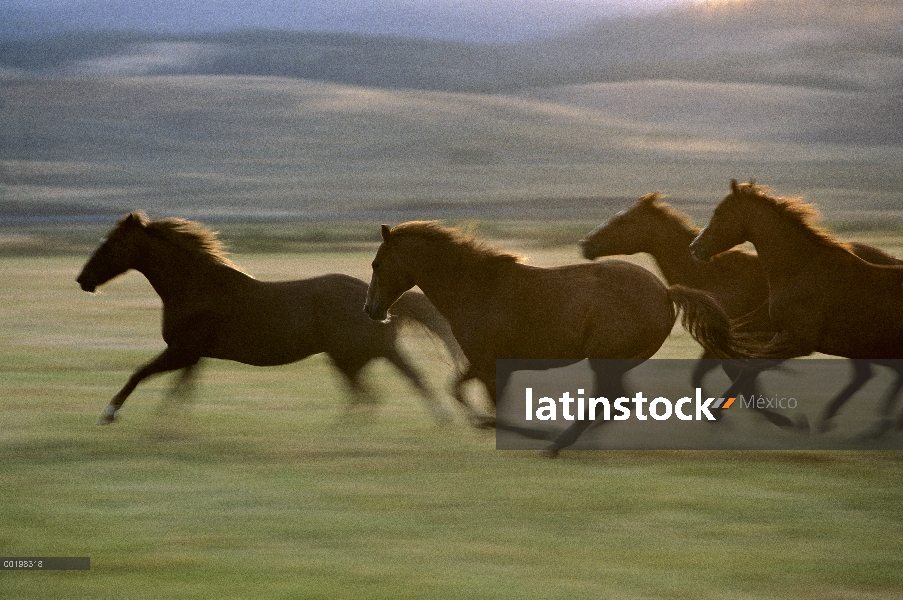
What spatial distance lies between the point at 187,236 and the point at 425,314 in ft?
4.91

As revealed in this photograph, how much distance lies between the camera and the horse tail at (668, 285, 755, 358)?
6.42 meters

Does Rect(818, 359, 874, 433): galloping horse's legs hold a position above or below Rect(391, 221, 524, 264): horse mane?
below

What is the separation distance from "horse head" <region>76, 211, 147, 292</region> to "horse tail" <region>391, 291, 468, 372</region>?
63.2 inches

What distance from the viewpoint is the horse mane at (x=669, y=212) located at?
7.57 m

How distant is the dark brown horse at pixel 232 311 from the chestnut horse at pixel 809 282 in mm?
1829

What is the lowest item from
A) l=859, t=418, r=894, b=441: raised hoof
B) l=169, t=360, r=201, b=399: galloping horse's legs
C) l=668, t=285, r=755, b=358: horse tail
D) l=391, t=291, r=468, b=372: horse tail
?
l=859, t=418, r=894, b=441: raised hoof

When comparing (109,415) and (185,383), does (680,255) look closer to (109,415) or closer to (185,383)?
(185,383)

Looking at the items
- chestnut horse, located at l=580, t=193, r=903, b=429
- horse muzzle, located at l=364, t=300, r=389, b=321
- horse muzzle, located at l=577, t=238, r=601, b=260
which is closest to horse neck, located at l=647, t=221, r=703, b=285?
chestnut horse, located at l=580, t=193, r=903, b=429

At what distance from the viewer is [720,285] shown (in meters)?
7.44

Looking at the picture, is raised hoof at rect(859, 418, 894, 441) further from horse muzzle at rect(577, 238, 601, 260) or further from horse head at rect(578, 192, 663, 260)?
horse muzzle at rect(577, 238, 601, 260)

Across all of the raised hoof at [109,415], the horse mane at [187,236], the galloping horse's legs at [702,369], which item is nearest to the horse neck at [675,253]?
the galloping horse's legs at [702,369]

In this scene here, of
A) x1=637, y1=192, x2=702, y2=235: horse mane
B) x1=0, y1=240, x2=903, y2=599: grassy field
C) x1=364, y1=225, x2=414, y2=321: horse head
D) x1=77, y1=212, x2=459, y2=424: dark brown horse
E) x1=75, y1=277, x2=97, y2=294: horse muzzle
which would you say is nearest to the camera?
x1=0, y1=240, x2=903, y2=599: grassy field

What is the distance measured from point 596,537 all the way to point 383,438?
2.20 metres

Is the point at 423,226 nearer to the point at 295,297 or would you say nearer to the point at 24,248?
the point at 295,297
